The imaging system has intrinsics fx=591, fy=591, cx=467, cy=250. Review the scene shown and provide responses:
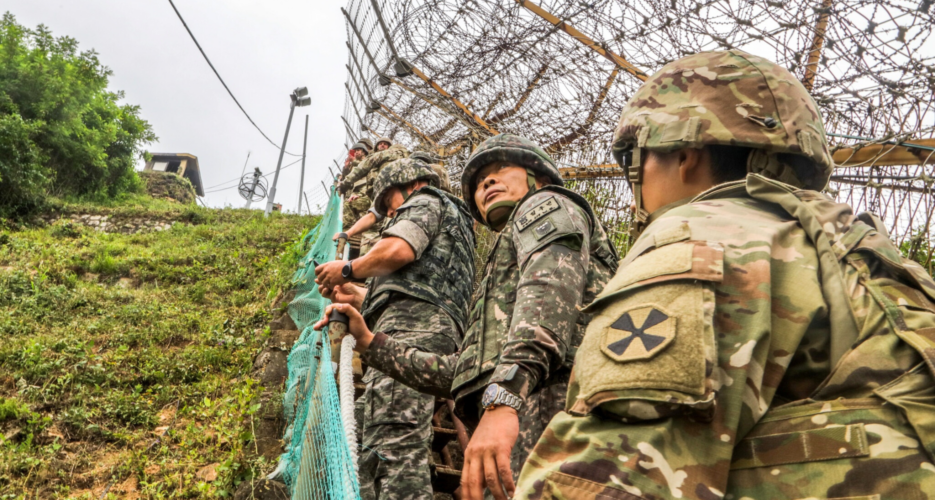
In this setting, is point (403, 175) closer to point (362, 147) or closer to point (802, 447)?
point (802, 447)

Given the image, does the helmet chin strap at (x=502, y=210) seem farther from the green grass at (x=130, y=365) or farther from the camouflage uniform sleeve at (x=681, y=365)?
the green grass at (x=130, y=365)

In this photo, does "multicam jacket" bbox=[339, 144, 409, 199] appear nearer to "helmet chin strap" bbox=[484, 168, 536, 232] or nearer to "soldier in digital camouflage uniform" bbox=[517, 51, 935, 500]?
"helmet chin strap" bbox=[484, 168, 536, 232]

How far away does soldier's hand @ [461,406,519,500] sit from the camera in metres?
1.32

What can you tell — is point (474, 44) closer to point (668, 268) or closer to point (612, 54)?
point (612, 54)

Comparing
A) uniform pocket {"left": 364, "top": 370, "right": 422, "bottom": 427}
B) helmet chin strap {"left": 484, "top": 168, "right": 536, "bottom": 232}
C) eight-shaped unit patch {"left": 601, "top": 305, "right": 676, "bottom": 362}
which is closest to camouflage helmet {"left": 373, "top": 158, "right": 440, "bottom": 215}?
helmet chin strap {"left": 484, "top": 168, "right": 536, "bottom": 232}

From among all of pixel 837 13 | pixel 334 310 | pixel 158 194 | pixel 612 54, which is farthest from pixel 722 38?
pixel 158 194

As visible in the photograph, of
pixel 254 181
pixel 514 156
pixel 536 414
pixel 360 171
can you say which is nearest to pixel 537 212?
pixel 514 156

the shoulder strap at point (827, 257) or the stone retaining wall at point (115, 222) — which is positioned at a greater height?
the stone retaining wall at point (115, 222)

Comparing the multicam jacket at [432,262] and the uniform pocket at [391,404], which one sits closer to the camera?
the uniform pocket at [391,404]

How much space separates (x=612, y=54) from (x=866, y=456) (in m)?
3.19

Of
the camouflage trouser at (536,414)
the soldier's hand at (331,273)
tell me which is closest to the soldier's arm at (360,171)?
the soldier's hand at (331,273)

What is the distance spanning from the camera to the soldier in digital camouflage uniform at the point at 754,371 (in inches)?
29.9

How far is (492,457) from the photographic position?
134 centimetres

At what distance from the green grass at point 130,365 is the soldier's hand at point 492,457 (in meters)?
2.16
